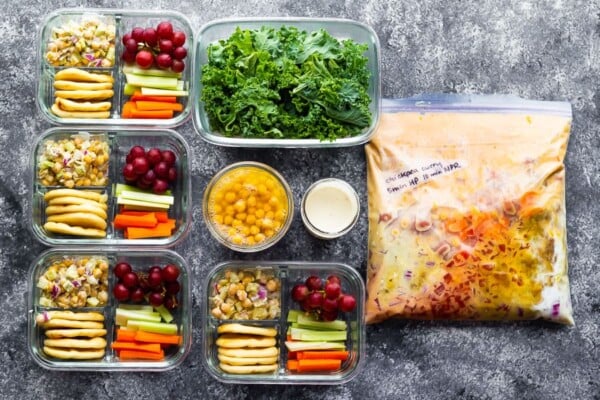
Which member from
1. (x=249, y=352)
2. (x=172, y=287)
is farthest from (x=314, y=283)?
(x=172, y=287)

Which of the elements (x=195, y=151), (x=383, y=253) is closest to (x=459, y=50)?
(x=383, y=253)

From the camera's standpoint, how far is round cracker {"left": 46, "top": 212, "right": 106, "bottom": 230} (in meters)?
2.14

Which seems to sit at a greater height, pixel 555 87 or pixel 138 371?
pixel 555 87

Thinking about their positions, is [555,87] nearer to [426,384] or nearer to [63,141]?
[426,384]

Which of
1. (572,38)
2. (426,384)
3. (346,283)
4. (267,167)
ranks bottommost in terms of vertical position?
(426,384)

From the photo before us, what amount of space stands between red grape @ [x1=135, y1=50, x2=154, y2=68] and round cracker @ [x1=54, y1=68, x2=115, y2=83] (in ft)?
0.41

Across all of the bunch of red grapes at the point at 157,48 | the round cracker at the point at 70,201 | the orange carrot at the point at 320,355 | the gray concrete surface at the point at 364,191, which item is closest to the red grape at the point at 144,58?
the bunch of red grapes at the point at 157,48

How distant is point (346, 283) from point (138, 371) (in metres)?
0.74

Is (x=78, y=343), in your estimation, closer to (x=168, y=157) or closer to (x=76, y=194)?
(x=76, y=194)

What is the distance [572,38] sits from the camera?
234 cm

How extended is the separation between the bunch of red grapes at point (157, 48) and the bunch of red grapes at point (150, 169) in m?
0.28

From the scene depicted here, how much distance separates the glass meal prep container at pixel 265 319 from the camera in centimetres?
216

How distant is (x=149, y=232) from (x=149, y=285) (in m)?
0.17

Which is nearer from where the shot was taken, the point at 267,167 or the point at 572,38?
the point at 267,167
